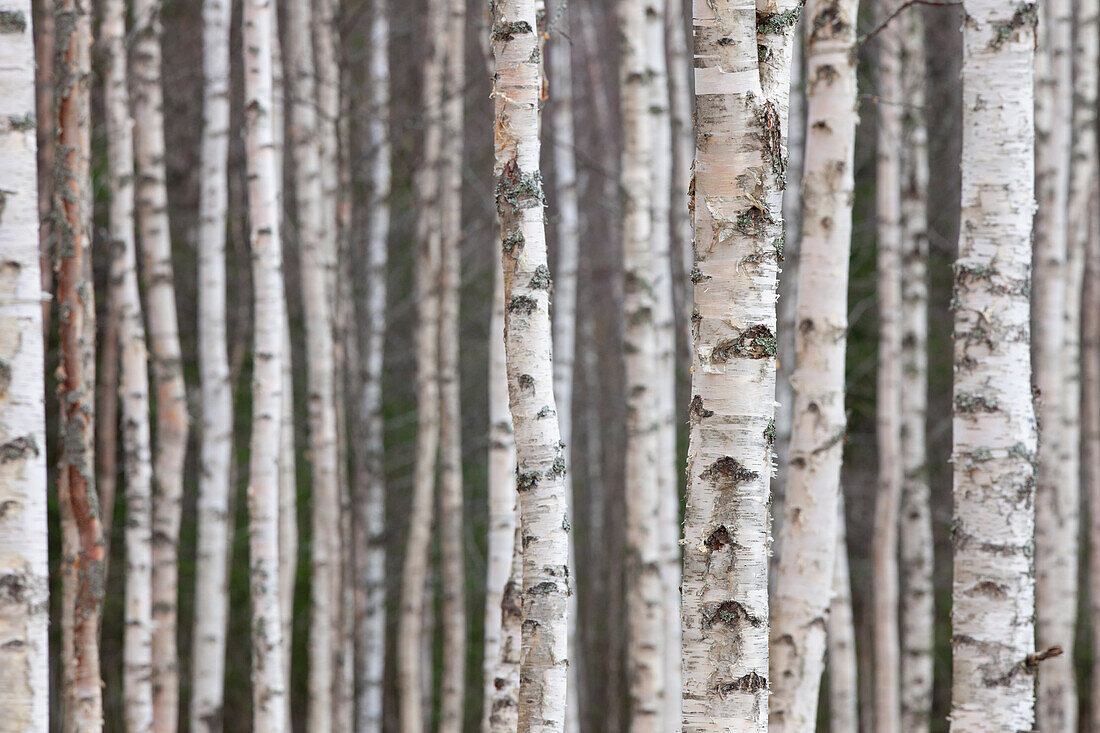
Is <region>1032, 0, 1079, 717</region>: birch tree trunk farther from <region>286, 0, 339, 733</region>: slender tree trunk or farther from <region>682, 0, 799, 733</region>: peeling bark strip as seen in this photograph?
<region>682, 0, 799, 733</region>: peeling bark strip

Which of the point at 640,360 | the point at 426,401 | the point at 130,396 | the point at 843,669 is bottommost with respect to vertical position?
the point at 843,669

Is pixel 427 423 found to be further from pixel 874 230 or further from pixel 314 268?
pixel 874 230

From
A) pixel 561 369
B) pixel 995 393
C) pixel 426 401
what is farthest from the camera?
pixel 426 401

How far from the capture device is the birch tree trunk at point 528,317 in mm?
2020

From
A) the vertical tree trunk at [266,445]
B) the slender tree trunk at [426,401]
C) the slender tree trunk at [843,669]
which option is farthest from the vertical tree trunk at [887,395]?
the vertical tree trunk at [266,445]

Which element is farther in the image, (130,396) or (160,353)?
(160,353)

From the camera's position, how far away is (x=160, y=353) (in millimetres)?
4023

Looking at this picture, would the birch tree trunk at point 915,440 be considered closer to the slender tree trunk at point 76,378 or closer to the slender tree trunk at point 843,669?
the slender tree trunk at point 843,669

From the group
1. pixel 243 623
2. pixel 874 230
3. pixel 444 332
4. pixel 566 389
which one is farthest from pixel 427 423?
pixel 874 230

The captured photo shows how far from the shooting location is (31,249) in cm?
229

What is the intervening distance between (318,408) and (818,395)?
252 cm

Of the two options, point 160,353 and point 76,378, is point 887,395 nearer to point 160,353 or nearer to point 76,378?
point 160,353

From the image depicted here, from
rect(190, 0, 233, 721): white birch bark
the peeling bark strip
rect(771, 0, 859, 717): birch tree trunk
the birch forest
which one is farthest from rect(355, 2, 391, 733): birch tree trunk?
the peeling bark strip

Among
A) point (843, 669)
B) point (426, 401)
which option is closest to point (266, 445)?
point (426, 401)
